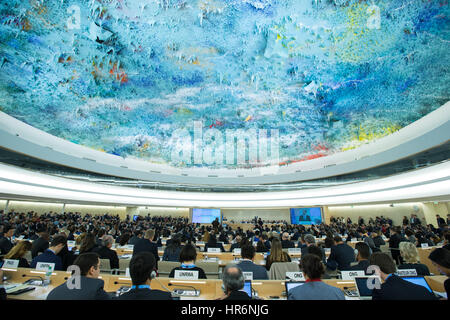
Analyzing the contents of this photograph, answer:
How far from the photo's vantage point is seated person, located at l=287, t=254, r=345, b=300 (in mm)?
2016

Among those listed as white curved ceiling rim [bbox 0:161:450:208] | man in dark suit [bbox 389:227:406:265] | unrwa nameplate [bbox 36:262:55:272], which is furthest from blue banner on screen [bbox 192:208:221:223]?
unrwa nameplate [bbox 36:262:55:272]

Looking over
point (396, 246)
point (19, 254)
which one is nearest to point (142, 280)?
A: point (19, 254)

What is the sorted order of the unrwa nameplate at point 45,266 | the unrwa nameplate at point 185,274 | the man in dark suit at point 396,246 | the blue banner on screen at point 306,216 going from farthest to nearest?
the blue banner on screen at point 306,216 < the man in dark suit at point 396,246 < the unrwa nameplate at point 45,266 < the unrwa nameplate at point 185,274

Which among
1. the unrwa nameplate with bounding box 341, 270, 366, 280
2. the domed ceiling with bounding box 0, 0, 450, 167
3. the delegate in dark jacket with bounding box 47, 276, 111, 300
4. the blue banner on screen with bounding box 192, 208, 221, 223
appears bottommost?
the unrwa nameplate with bounding box 341, 270, 366, 280

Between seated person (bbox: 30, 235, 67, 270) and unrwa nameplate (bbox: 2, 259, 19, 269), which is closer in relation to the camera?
unrwa nameplate (bbox: 2, 259, 19, 269)

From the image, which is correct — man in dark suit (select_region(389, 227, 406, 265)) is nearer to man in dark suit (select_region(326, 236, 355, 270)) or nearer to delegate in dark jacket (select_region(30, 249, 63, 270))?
man in dark suit (select_region(326, 236, 355, 270))

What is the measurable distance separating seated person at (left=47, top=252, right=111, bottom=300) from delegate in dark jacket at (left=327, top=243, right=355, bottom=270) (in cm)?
422

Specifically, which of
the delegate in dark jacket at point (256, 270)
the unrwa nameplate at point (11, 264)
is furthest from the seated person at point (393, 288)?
the unrwa nameplate at point (11, 264)

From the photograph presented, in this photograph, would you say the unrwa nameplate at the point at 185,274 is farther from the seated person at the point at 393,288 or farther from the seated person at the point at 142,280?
the seated person at the point at 393,288

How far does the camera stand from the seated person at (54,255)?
378 centimetres

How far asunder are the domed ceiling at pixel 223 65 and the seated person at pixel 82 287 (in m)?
5.74

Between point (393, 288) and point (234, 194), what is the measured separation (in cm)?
1974

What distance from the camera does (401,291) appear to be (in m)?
2.11
